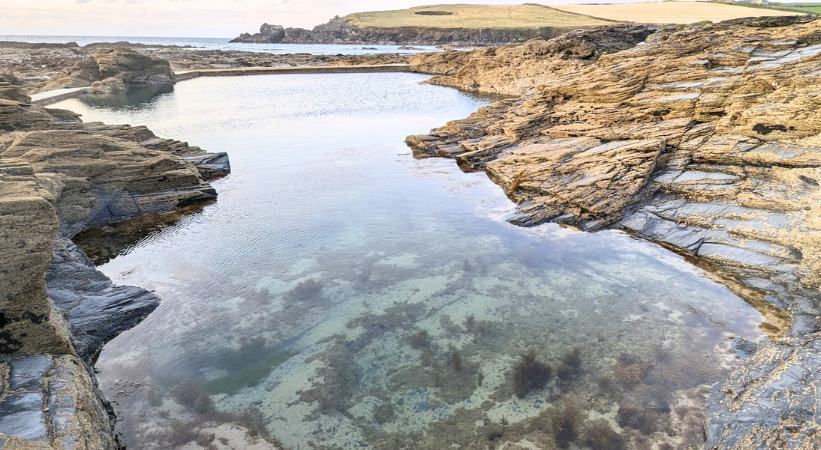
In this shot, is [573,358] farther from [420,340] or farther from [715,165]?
[715,165]

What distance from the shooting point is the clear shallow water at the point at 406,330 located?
8867 millimetres

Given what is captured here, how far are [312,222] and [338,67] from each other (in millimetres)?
60739

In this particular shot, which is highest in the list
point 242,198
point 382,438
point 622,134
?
point 622,134

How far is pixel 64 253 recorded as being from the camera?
13.5 m

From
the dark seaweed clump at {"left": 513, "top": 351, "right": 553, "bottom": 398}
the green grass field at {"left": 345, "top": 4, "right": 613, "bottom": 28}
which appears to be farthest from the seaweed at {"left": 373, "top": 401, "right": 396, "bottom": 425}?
the green grass field at {"left": 345, "top": 4, "right": 613, "bottom": 28}

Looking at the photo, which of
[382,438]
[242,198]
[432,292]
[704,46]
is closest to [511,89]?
[704,46]

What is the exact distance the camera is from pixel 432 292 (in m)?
13.4

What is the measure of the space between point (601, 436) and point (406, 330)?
16.5 feet

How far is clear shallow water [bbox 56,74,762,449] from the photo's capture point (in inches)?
349

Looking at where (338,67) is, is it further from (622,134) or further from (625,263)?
(625,263)

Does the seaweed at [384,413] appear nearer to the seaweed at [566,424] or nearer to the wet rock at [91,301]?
the seaweed at [566,424]

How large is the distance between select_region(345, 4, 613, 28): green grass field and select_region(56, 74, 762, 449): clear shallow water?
420ft

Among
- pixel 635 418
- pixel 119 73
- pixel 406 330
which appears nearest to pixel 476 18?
pixel 119 73

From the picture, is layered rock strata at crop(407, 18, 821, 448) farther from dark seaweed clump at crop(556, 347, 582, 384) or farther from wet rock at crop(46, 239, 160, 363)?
wet rock at crop(46, 239, 160, 363)
